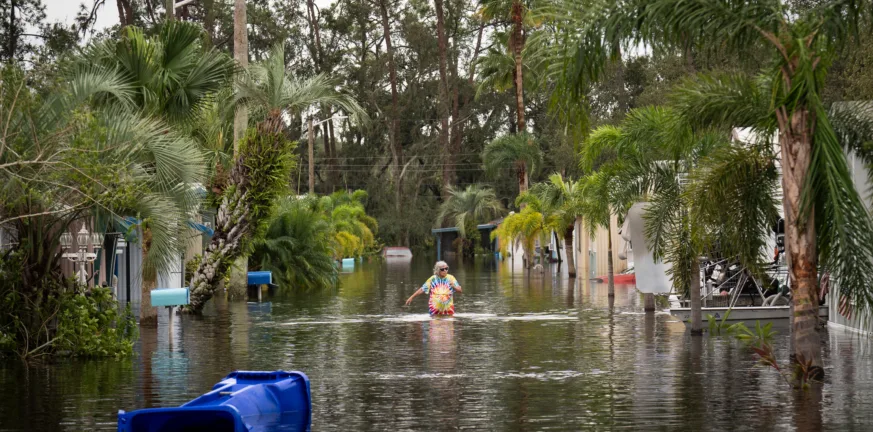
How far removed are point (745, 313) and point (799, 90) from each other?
9722 mm

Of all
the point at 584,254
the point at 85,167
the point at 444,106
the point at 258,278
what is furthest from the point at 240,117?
the point at 444,106

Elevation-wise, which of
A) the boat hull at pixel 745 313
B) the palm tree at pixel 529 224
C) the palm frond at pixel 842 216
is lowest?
the boat hull at pixel 745 313

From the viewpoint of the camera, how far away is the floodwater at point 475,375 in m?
11.2

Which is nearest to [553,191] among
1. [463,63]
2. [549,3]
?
[549,3]

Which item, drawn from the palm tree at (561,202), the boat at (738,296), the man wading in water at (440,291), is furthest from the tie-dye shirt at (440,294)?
the palm tree at (561,202)

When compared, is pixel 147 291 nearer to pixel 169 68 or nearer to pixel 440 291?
pixel 169 68

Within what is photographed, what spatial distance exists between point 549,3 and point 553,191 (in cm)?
3216

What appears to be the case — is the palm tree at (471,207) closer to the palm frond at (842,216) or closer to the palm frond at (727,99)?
the palm frond at (727,99)

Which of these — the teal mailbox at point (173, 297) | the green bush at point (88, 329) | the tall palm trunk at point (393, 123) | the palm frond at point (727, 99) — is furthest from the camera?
the tall palm trunk at point (393, 123)

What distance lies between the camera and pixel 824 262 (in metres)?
12.7

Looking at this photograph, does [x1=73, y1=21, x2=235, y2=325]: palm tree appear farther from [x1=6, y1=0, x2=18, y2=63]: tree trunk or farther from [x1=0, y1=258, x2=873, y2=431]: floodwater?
[x1=6, y1=0, x2=18, y2=63]: tree trunk

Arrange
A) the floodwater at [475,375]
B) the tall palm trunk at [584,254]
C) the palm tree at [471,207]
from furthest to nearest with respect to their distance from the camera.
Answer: the palm tree at [471,207] → the tall palm trunk at [584,254] → the floodwater at [475,375]

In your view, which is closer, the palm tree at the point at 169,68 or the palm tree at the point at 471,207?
the palm tree at the point at 169,68

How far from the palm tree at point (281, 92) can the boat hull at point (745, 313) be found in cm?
846
